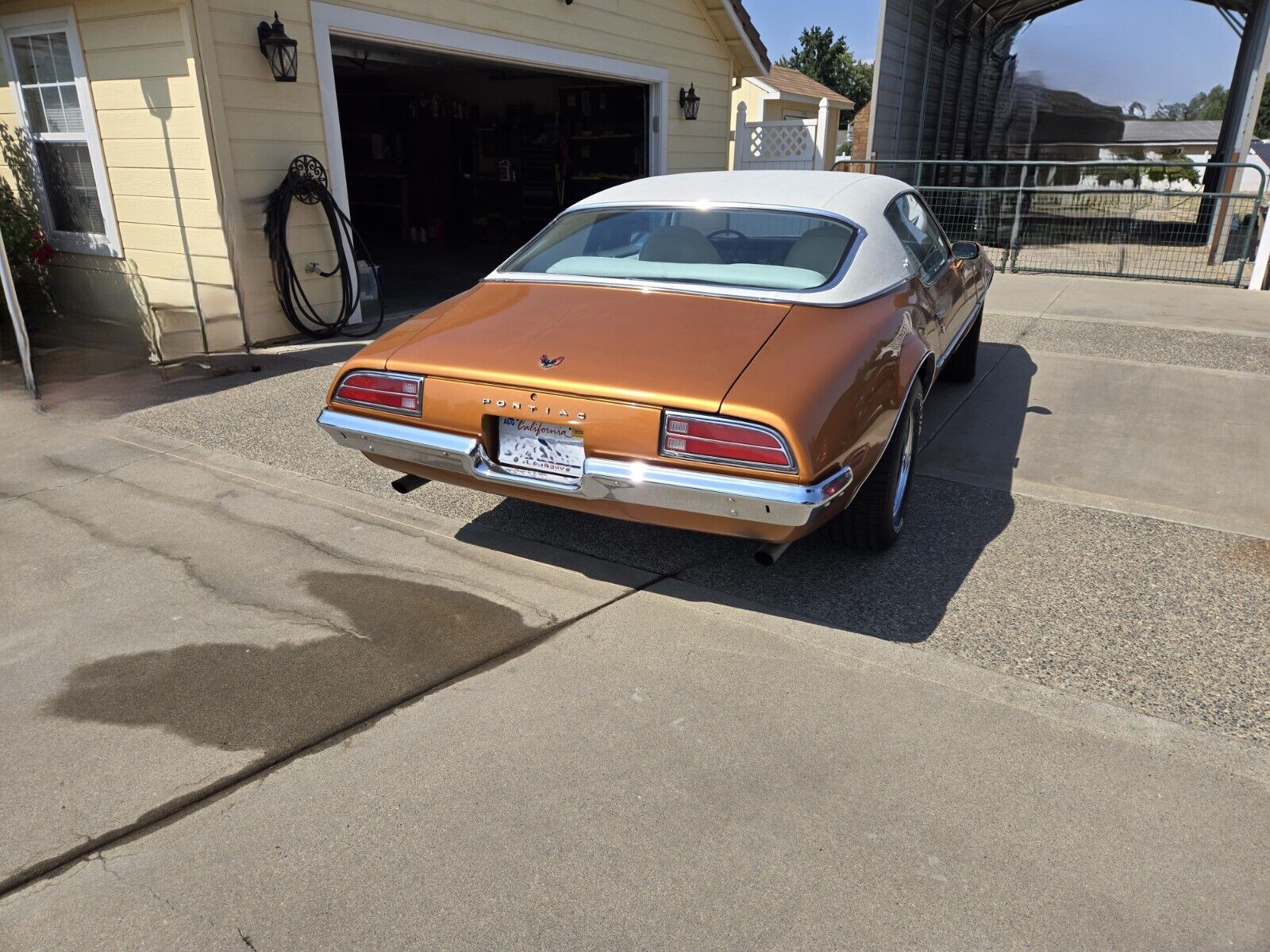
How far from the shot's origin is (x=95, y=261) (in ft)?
26.7

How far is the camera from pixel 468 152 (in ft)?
53.4

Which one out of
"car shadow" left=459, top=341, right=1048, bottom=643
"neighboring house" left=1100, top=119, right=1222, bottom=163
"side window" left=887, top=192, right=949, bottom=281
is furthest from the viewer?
"neighboring house" left=1100, top=119, right=1222, bottom=163

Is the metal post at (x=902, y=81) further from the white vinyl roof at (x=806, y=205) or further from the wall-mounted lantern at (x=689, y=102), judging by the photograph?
the white vinyl roof at (x=806, y=205)

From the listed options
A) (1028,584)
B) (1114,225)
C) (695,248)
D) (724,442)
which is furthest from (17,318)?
(1114,225)

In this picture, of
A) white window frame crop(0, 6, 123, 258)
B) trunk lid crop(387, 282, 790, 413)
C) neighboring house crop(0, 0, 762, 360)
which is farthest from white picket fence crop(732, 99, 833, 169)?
trunk lid crop(387, 282, 790, 413)

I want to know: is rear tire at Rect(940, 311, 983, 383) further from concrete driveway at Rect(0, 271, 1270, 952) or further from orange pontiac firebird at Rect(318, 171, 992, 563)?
orange pontiac firebird at Rect(318, 171, 992, 563)

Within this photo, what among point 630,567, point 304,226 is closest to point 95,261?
point 304,226

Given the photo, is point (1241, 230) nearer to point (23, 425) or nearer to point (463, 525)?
point (463, 525)

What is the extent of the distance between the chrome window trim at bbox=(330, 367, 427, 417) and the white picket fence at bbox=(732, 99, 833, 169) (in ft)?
37.3

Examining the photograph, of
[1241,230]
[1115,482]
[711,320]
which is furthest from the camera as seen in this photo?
[1241,230]

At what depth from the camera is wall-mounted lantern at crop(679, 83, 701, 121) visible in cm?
1191

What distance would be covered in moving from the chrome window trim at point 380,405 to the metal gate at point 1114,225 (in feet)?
32.3

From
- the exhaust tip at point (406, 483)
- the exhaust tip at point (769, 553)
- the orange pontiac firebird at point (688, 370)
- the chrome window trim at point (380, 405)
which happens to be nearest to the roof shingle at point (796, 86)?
the orange pontiac firebird at point (688, 370)

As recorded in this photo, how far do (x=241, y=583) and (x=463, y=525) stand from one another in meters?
0.95
